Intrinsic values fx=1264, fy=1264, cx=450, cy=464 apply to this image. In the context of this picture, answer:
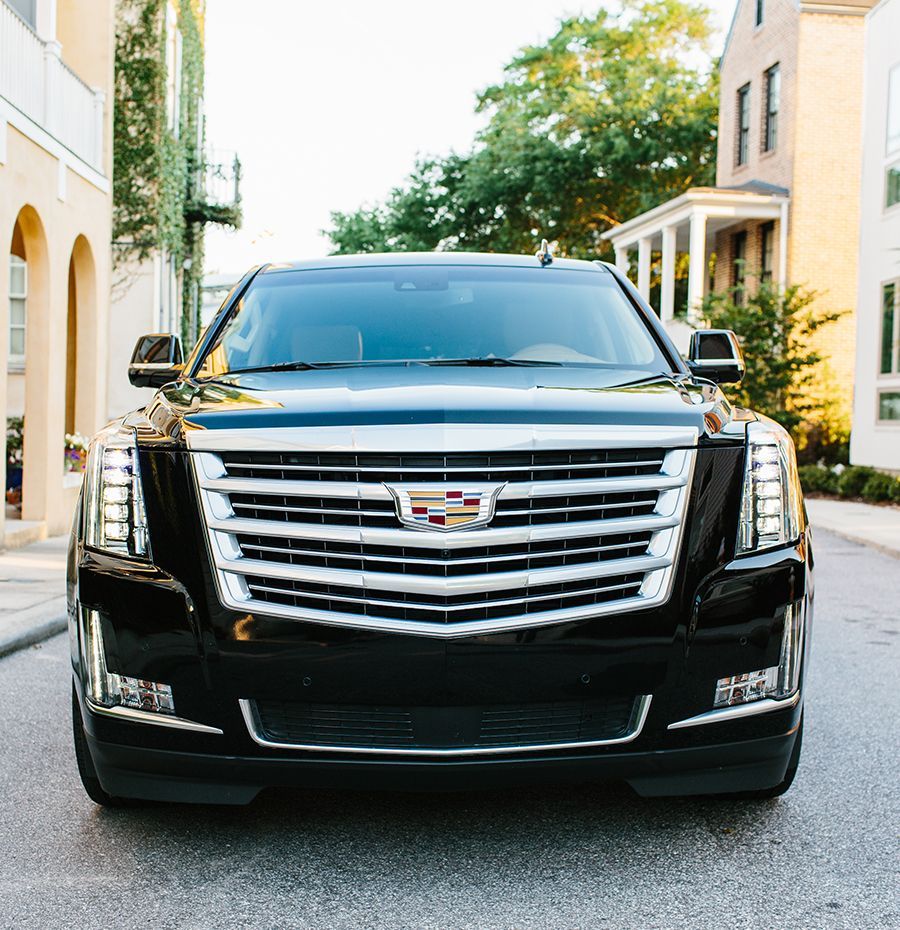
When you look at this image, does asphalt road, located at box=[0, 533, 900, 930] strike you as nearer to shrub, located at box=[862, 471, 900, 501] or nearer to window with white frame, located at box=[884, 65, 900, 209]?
shrub, located at box=[862, 471, 900, 501]

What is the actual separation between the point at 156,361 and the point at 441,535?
7.62 ft

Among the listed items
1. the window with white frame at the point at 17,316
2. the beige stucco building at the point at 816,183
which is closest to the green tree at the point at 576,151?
the beige stucco building at the point at 816,183

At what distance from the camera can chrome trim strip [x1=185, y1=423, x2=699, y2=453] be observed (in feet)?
11.0

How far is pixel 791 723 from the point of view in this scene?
12.1 ft

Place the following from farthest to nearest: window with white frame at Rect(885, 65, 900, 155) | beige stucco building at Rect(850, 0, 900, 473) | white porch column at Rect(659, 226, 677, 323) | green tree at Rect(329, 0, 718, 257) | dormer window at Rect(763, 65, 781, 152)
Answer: green tree at Rect(329, 0, 718, 257)
white porch column at Rect(659, 226, 677, 323)
dormer window at Rect(763, 65, 781, 152)
window with white frame at Rect(885, 65, 900, 155)
beige stucco building at Rect(850, 0, 900, 473)

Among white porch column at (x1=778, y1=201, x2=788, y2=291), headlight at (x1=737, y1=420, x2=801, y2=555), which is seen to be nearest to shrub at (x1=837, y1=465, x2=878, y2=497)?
white porch column at (x1=778, y1=201, x2=788, y2=291)

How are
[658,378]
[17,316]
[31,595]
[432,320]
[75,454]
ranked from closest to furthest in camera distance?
1. [658,378]
2. [432,320]
3. [31,595]
4. [75,454]
5. [17,316]

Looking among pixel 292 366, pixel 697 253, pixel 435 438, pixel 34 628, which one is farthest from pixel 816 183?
pixel 435 438

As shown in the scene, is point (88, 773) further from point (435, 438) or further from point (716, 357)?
point (716, 357)

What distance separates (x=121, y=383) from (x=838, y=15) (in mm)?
17598

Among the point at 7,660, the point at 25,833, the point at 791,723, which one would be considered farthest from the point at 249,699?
the point at 7,660

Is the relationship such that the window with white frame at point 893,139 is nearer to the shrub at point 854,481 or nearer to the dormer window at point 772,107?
the shrub at point 854,481

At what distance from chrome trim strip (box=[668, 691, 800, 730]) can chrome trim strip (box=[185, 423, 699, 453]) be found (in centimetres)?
75

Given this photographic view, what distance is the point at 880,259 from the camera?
71.1 feet
